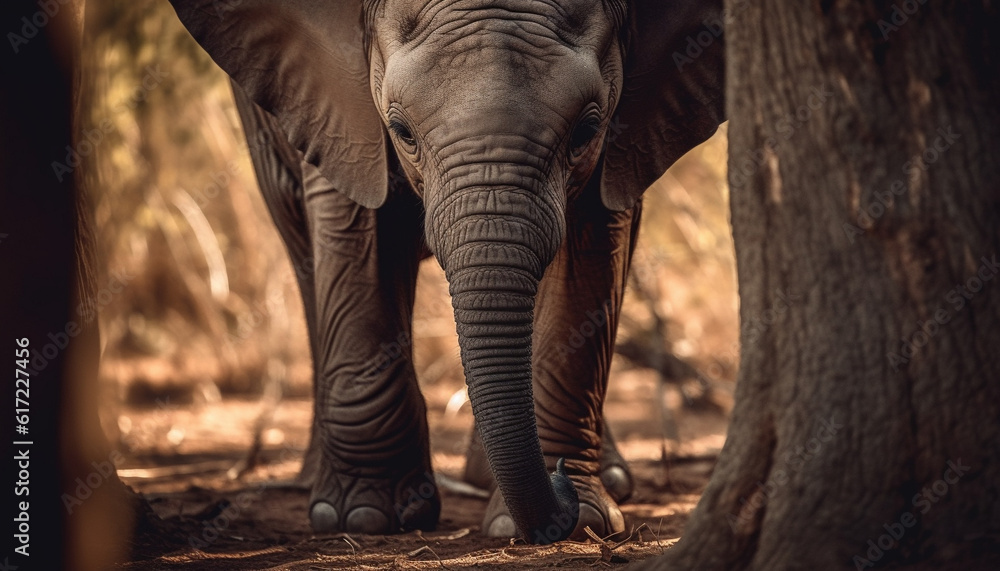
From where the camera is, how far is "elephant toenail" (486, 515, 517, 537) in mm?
4729

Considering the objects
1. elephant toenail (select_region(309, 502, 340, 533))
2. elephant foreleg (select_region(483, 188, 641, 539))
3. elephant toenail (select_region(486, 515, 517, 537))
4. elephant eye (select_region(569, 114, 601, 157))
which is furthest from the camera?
elephant toenail (select_region(309, 502, 340, 533))

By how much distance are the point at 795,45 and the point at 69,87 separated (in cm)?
227

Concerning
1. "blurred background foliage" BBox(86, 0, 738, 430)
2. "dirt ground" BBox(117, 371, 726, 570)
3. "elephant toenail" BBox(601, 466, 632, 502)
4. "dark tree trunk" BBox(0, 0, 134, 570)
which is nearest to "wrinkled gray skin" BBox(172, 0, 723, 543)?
"dirt ground" BBox(117, 371, 726, 570)

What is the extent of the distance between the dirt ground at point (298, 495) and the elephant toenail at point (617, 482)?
7 cm

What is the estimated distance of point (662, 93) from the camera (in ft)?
16.1

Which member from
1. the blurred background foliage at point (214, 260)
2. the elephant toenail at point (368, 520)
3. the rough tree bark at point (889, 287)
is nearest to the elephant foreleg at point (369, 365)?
the elephant toenail at point (368, 520)

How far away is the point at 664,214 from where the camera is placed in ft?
38.8

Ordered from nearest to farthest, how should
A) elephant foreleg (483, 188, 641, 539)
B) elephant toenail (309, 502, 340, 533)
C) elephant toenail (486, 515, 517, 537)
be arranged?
elephant toenail (486, 515, 517, 537), elephant foreleg (483, 188, 641, 539), elephant toenail (309, 502, 340, 533)

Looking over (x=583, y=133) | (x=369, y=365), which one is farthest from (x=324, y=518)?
(x=583, y=133)

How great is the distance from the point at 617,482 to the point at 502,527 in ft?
3.69

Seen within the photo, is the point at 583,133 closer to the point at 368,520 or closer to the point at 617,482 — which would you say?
the point at 368,520

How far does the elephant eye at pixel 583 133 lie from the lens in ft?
14.0

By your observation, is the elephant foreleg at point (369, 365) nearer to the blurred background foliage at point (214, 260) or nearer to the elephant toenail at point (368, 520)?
the elephant toenail at point (368, 520)

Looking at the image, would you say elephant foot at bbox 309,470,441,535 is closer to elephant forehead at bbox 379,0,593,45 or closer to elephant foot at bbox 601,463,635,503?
elephant foot at bbox 601,463,635,503
